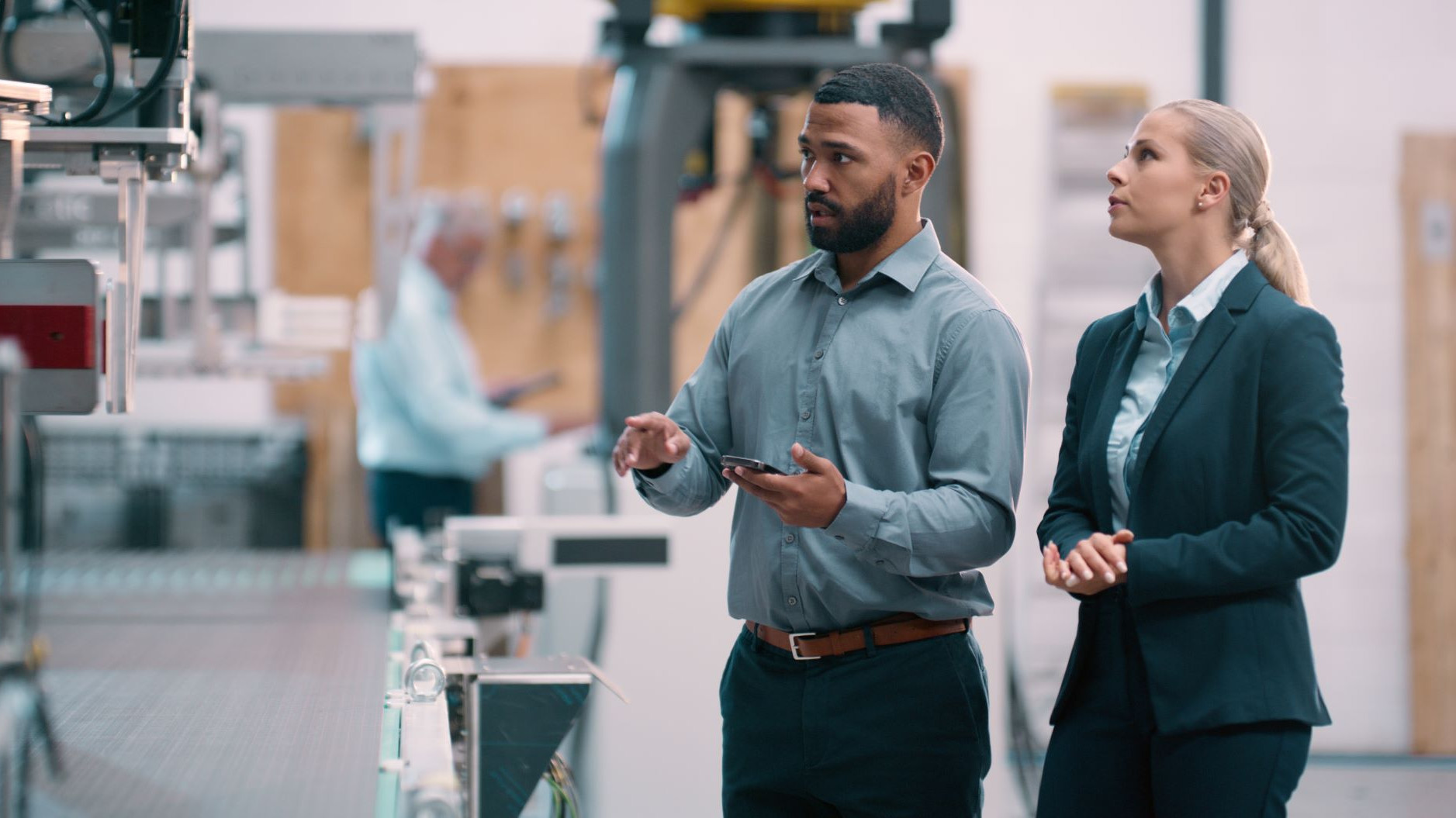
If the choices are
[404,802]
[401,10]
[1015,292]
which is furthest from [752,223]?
[404,802]

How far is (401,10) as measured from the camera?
541 cm

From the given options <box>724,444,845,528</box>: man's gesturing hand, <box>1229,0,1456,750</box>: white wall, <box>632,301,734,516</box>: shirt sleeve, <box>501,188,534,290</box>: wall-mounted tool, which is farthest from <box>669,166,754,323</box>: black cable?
<box>724,444,845,528</box>: man's gesturing hand

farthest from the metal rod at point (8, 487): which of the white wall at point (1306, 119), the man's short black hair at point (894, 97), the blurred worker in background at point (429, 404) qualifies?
the white wall at point (1306, 119)

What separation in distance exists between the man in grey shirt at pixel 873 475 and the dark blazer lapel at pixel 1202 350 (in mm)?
140

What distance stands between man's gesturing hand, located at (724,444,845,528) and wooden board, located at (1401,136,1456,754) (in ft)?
13.6

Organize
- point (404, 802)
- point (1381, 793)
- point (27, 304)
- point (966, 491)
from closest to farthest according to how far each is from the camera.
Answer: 1. point (404, 802)
2. point (966, 491)
3. point (27, 304)
4. point (1381, 793)

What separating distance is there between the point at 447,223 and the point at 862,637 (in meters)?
3.58

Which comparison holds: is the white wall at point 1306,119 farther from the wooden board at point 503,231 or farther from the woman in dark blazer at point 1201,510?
the woman in dark blazer at point 1201,510

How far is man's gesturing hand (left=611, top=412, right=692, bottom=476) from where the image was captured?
1.64m

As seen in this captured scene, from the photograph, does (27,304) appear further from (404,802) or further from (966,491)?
(966,491)

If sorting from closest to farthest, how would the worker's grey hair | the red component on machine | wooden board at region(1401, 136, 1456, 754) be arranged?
the red component on machine < the worker's grey hair < wooden board at region(1401, 136, 1456, 754)

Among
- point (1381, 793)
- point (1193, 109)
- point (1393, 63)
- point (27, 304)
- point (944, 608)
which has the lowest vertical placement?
point (1381, 793)

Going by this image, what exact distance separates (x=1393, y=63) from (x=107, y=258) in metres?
4.52

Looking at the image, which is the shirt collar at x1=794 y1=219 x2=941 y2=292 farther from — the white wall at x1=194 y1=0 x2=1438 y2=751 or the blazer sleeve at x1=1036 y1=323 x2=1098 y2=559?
the white wall at x1=194 y1=0 x2=1438 y2=751
